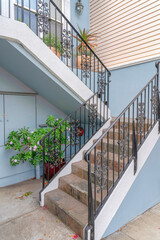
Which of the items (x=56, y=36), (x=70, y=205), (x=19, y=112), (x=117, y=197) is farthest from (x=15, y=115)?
(x=117, y=197)

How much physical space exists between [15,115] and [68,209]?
2243 mm

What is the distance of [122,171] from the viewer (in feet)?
7.48

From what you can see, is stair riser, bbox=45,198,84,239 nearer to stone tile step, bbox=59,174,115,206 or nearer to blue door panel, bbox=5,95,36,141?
stone tile step, bbox=59,174,115,206

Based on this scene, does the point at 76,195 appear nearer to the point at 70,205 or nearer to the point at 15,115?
the point at 70,205

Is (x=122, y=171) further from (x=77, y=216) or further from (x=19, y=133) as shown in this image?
(x=19, y=133)

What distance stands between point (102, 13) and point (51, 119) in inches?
140

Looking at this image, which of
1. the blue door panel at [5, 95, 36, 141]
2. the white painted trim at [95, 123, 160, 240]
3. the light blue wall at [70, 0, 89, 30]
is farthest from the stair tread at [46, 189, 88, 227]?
the light blue wall at [70, 0, 89, 30]

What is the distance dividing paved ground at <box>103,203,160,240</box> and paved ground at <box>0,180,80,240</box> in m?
0.69

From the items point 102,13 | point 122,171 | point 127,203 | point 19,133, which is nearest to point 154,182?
point 127,203

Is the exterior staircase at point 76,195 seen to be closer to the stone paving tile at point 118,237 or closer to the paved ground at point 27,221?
the paved ground at point 27,221

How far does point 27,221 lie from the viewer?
2379 millimetres

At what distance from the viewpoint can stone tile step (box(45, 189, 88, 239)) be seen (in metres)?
2.11

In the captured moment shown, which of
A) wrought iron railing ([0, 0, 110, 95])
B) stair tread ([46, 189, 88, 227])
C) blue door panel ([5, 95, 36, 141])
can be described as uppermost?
wrought iron railing ([0, 0, 110, 95])

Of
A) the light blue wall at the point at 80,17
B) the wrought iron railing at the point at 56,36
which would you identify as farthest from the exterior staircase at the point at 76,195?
the light blue wall at the point at 80,17
